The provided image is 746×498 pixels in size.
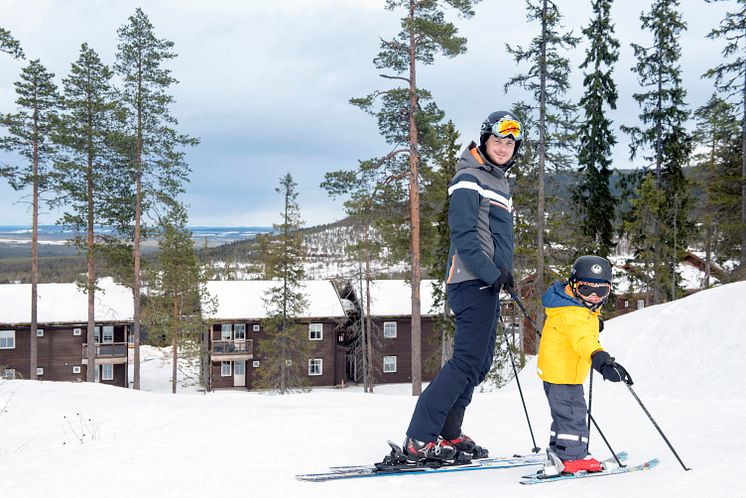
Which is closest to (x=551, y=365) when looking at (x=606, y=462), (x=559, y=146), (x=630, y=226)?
(x=606, y=462)

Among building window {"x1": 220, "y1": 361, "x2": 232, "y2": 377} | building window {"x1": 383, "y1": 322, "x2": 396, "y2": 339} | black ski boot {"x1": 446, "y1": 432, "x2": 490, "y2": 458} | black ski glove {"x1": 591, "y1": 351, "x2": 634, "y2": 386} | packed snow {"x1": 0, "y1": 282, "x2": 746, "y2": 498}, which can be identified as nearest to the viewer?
black ski glove {"x1": 591, "y1": 351, "x2": 634, "y2": 386}

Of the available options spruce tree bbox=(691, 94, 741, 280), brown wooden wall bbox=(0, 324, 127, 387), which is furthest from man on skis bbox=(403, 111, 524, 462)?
brown wooden wall bbox=(0, 324, 127, 387)

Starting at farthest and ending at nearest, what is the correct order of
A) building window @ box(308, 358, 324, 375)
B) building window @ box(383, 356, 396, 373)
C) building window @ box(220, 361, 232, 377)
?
building window @ box(383, 356, 396, 373), building window @ box(220, 361, 232, 377), building window @ box(308, 358, 324, 375)

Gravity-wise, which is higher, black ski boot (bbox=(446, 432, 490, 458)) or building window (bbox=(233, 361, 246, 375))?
black ski boot (bbox=(446, 432, 490, 458))

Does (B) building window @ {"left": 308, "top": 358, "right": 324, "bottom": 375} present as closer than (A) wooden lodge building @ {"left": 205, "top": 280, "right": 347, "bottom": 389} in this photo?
No

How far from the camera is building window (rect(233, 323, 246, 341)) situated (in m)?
40.1

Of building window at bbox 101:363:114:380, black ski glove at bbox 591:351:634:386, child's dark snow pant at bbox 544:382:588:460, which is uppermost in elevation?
black ski glove at bbox 591:351:634:386

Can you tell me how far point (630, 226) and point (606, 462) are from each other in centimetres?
3045

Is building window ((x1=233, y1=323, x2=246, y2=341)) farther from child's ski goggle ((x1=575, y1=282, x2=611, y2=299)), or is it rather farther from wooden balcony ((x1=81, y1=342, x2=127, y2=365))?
child's ski goggle ((x1=575, y1=282, x2=611, y2=299))

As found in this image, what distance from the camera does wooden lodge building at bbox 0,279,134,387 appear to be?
121ft

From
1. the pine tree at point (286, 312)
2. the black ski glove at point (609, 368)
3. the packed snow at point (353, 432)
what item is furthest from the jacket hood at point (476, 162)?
the pine tree at point (286, 312)

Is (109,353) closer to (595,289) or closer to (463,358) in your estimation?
(463,358)

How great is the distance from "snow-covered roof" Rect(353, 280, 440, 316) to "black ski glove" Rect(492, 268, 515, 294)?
113 feet

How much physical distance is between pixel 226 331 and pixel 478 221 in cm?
3780
